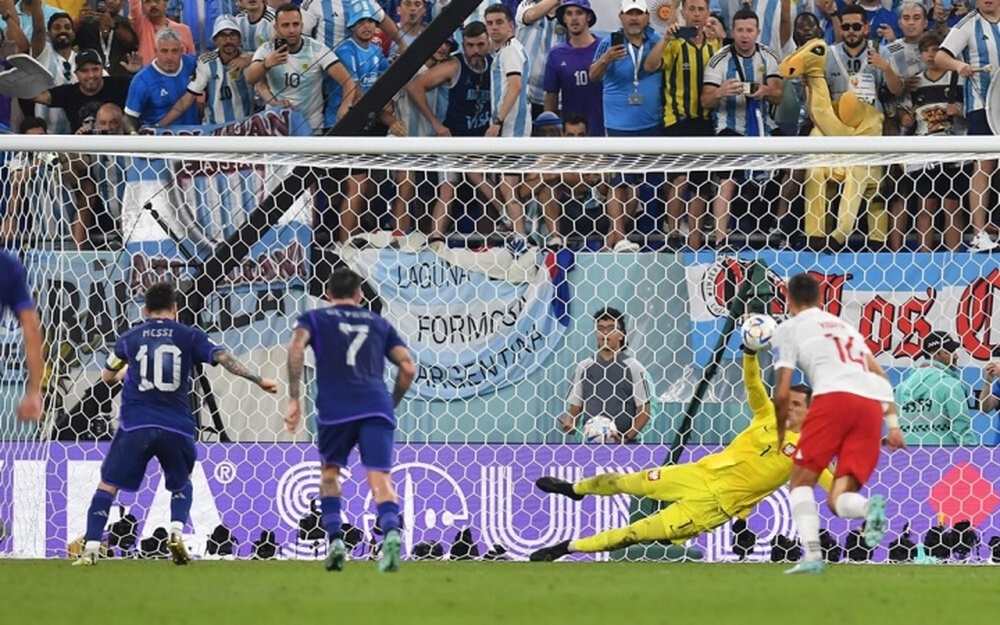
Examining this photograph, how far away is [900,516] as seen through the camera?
1241cm

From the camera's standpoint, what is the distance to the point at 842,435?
949 cm

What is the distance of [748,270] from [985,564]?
2.41m

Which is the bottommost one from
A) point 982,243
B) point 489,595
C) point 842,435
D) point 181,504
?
point 489,595

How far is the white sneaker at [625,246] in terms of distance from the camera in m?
12.5

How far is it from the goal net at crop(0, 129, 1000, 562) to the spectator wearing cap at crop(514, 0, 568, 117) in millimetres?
1941

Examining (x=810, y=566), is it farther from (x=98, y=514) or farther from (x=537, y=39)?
(x=537, y=39)

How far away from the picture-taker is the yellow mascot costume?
12.6 metres

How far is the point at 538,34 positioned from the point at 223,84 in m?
2.45

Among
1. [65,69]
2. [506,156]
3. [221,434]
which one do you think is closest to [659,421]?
[506,156]

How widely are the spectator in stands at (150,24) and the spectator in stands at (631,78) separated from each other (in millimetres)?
3296

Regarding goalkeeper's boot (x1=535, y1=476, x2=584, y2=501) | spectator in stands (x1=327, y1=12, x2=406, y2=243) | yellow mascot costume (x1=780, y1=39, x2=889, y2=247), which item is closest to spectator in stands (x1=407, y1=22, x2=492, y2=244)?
spectator in stands (x1=327, y1=12, x2=406, y2=243)

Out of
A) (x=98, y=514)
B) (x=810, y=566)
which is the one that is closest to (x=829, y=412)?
(x=810, y=566)

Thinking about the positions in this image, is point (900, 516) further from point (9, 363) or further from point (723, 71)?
point (9, 363)

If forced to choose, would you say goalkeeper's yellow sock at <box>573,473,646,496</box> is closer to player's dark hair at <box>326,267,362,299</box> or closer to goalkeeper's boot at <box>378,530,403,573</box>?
goalkeeper's boot at <box>378,530,403,573</box>
